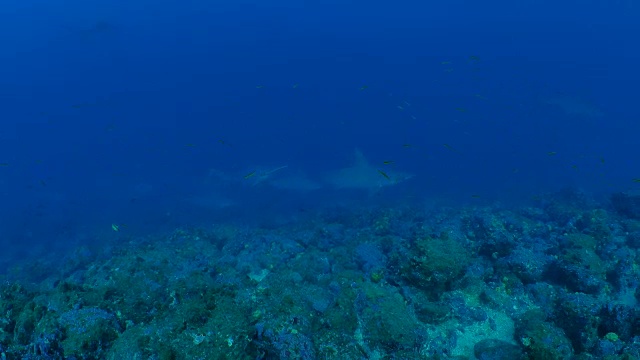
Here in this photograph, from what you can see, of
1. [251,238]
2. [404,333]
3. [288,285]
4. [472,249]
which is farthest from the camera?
[251,238]

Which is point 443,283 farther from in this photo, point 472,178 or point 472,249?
point 472,178

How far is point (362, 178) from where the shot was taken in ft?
69.2

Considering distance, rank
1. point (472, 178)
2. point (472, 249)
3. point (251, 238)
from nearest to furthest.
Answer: point (472, 249)
point (251, 238)
point (472, 178)

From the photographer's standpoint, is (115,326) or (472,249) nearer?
(115,326)

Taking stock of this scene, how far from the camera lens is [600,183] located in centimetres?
2597

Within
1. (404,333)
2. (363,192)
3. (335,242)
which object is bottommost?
(363,192)

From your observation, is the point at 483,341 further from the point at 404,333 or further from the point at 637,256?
the point at 637,256

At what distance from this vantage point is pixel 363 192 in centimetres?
1989

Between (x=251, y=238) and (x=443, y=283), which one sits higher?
(x=443, y=283)

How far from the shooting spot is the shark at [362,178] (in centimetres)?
2048

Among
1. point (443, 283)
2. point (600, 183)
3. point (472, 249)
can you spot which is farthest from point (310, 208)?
point (600, 183)

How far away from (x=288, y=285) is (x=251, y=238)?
4531mm

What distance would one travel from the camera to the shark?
2048cm

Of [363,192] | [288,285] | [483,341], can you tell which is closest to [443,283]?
[483,341]
